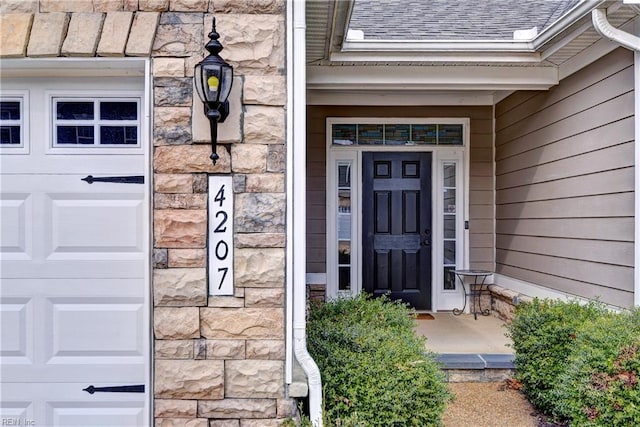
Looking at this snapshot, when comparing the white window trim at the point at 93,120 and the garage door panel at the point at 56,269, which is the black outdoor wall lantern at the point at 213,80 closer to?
the white window trim at the point at 93,120

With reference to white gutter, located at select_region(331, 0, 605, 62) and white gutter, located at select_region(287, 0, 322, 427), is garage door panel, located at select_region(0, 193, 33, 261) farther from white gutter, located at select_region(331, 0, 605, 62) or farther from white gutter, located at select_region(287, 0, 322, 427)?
white gutter, located at select_region(331, 0, 605, 62)

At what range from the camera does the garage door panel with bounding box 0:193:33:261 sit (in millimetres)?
2248

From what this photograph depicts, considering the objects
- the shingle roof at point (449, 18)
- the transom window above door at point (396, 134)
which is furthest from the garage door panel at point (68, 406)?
the transom window above door at point (396, 134)

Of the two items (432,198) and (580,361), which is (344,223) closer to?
(432,198)

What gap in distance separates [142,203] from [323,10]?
1.60 metres

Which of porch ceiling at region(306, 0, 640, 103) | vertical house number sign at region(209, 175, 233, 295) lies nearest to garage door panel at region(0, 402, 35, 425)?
vertical house number sign at region(209, 175, 233, 295)

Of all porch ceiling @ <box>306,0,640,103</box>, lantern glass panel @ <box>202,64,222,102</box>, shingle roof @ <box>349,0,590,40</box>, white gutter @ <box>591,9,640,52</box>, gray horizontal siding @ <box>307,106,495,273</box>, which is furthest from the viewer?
gray horizontal siding @ <box>307,106,495,273</box>

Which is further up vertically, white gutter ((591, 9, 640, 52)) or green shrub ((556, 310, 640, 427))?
white gutter ((591, 9, 640, 52))

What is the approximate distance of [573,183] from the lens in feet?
12.1

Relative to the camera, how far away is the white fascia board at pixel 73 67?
212cm

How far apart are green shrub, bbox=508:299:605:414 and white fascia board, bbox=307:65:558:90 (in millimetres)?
1907

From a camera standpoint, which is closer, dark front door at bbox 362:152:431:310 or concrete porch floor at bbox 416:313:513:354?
concrete porch floor at bbox 416:313:513:354

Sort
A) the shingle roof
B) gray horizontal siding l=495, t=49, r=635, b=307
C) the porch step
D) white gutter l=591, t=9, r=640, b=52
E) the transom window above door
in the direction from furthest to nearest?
the transom window above door → the shingle roof → the porch step → gray horizontal siding l=495, t=49, r=635, b=307 → white gutter l=591, t=9, r=640, b=52

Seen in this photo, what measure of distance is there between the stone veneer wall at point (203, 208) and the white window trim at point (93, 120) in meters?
0.19
